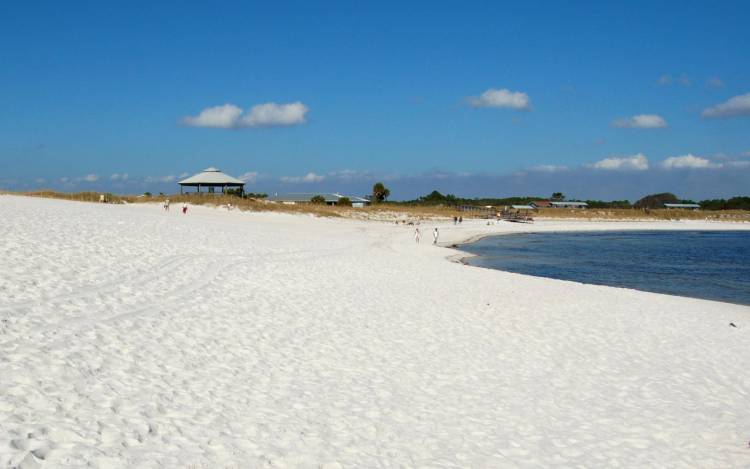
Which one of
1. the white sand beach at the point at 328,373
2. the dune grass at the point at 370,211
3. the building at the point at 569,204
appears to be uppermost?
the building at the point at 569,204

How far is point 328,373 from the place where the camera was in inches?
344

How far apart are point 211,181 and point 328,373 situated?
51.0 meters

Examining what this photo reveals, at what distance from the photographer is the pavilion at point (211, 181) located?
56.7 meters

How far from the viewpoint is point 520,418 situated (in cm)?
771

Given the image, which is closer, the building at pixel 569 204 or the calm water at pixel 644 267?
the calm water at pixel 644 267

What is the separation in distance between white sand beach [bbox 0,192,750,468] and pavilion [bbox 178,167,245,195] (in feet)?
135

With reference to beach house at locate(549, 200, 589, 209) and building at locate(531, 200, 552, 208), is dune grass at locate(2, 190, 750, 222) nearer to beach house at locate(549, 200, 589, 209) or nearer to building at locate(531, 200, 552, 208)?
beach house at locate(549, 200, 589, 209)

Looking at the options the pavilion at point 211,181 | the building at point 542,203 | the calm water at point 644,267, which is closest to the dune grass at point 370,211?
the pavilion at point 211,181

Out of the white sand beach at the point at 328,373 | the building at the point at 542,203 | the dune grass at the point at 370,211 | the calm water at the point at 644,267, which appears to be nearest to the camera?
the white sand beach at the point at 328,373

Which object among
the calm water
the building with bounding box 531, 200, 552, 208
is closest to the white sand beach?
the calm water

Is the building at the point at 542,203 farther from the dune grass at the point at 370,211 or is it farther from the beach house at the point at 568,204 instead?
the dune grass at the point at 370,211

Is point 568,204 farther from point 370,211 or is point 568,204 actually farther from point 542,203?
point 370,211

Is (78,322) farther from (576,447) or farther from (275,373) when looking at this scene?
(576,447)

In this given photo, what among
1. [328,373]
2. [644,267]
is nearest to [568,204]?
[644,267]
